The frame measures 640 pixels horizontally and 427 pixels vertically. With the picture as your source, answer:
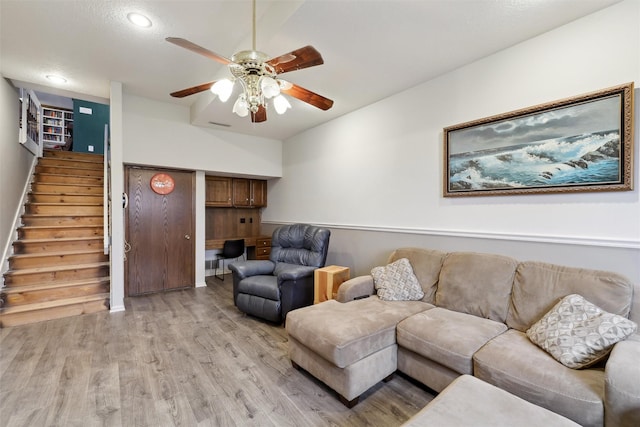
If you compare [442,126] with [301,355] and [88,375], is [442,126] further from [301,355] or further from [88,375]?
[88,375]

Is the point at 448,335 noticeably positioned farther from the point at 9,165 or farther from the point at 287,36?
the point at 9,165

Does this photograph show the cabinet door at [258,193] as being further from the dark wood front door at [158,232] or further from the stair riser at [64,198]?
the stair riser at [64,198]

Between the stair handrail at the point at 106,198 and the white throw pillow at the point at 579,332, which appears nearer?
the white throw pillow at the point at 579,332

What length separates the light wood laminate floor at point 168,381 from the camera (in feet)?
5.90

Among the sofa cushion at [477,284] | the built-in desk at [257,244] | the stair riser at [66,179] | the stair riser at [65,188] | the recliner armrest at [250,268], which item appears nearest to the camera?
the sofa cushion at [477,284]

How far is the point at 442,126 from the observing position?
2.93 meters

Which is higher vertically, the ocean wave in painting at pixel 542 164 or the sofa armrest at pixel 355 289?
the ocean wave in painting at pixel 542 164

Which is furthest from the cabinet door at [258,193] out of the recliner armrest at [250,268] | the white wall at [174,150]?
the recliner armrest at [250,268]

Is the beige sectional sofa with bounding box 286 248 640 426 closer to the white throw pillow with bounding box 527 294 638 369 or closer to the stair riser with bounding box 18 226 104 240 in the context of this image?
the white throw pillow with bounding box 527 294 638 369

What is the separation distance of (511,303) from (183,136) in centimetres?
474

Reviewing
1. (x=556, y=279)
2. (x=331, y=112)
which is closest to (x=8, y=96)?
(x=331, y=112)

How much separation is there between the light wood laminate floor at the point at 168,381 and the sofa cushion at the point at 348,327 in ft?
1.14

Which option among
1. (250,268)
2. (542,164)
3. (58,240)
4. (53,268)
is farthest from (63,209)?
(542,164)

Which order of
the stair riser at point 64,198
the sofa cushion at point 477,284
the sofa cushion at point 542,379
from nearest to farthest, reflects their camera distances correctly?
the sofa cushion at point 542,379
the sofa cushion at point 477,284
the stair riser at point 64,198
